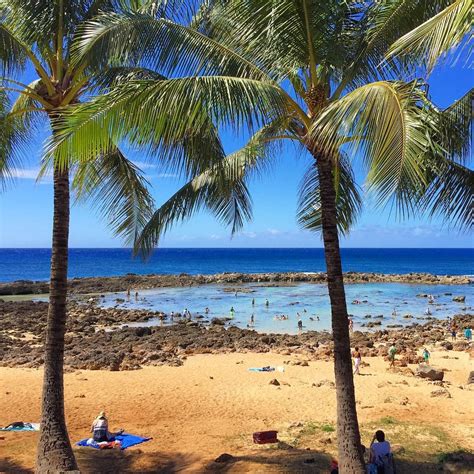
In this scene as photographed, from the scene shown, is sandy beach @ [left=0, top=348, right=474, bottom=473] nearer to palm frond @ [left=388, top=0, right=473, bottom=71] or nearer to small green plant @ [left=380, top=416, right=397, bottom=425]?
small green plant @ [left=380, top=416, right=397, bottom=425]

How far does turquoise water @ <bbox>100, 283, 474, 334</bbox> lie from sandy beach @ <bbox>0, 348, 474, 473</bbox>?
13807 mm

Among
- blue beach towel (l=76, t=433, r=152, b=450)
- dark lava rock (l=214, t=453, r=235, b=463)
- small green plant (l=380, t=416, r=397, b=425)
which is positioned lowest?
blue beach towel (l=76, t=433, r=152, b=450)

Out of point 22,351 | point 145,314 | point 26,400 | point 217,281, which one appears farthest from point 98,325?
point 217,281

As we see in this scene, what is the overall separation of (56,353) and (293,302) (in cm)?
A: 3834

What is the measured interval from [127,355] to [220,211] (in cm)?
1424

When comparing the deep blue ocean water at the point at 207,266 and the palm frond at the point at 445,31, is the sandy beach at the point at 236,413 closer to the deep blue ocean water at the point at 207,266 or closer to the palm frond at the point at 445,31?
the palm frond at the point at 445,31

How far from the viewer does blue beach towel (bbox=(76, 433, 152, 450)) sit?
31.8 feet

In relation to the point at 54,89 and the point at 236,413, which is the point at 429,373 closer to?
the point at 236,413

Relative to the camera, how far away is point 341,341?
20.5 ft

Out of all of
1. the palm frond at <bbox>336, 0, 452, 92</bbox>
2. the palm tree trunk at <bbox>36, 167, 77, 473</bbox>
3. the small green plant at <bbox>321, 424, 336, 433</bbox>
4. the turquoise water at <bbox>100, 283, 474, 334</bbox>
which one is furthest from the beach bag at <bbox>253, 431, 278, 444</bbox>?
the turquoise water at <bbox>100, 283, 474, 334</bbox>

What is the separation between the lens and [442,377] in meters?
16.0

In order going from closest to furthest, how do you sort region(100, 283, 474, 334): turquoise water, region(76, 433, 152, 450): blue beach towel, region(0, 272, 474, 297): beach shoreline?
region(76, 433, 152, 450): blue beach towel
region(100, 283, 474, 334): turquoise water
region(0, 272, 474, 297): beach shoreline

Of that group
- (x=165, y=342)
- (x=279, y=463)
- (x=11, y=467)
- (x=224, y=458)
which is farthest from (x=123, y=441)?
(x=165, y=342)

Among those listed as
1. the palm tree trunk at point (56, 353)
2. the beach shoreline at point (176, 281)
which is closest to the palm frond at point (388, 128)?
the palm tree trunk at point (56, 353)
